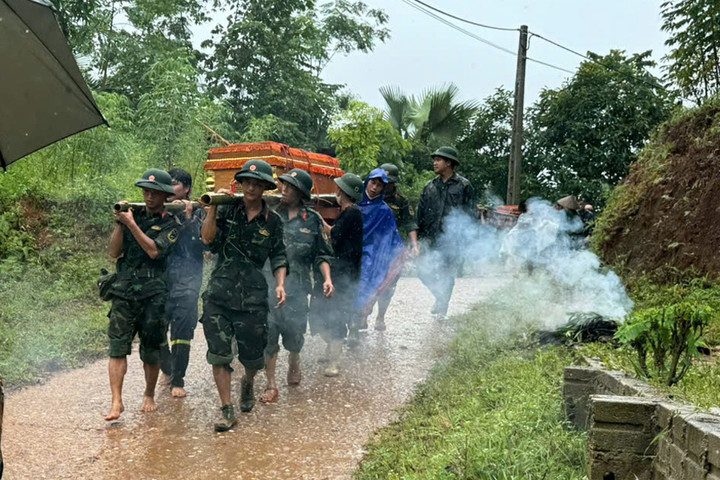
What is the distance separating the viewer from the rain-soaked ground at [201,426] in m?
4.71

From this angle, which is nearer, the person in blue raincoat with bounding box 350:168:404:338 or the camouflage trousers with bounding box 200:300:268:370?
the camouflage trousers with bounding box 200:300:268:370

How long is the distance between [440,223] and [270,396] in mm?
3707

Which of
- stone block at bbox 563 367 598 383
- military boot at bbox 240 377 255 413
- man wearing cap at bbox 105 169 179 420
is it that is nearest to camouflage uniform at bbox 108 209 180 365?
man wearing cap at bbox 105 169 179 420

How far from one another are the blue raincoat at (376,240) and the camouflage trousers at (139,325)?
2649 millimetres

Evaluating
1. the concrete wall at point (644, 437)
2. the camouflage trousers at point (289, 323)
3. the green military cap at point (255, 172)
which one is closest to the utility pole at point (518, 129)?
the camouflage trousers at point (289, 323)

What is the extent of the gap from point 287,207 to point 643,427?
409 cm

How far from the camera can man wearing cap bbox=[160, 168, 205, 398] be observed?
6.43 metres

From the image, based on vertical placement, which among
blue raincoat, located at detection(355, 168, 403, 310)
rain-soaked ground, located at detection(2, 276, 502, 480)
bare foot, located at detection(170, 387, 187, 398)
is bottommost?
rain-soaked ground, located at detection(2, 276, 502, 480)

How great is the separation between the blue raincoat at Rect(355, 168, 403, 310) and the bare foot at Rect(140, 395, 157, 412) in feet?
8.87

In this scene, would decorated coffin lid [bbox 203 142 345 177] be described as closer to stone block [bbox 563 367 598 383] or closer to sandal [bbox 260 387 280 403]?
sandal [bbox 260 387 280 403]

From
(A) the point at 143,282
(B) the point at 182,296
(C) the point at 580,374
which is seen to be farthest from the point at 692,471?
(B) the point at 182,296

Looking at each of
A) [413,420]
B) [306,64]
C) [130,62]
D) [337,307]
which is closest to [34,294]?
[337,307]

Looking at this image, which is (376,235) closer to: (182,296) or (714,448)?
(182,296)

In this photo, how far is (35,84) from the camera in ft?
12.1
